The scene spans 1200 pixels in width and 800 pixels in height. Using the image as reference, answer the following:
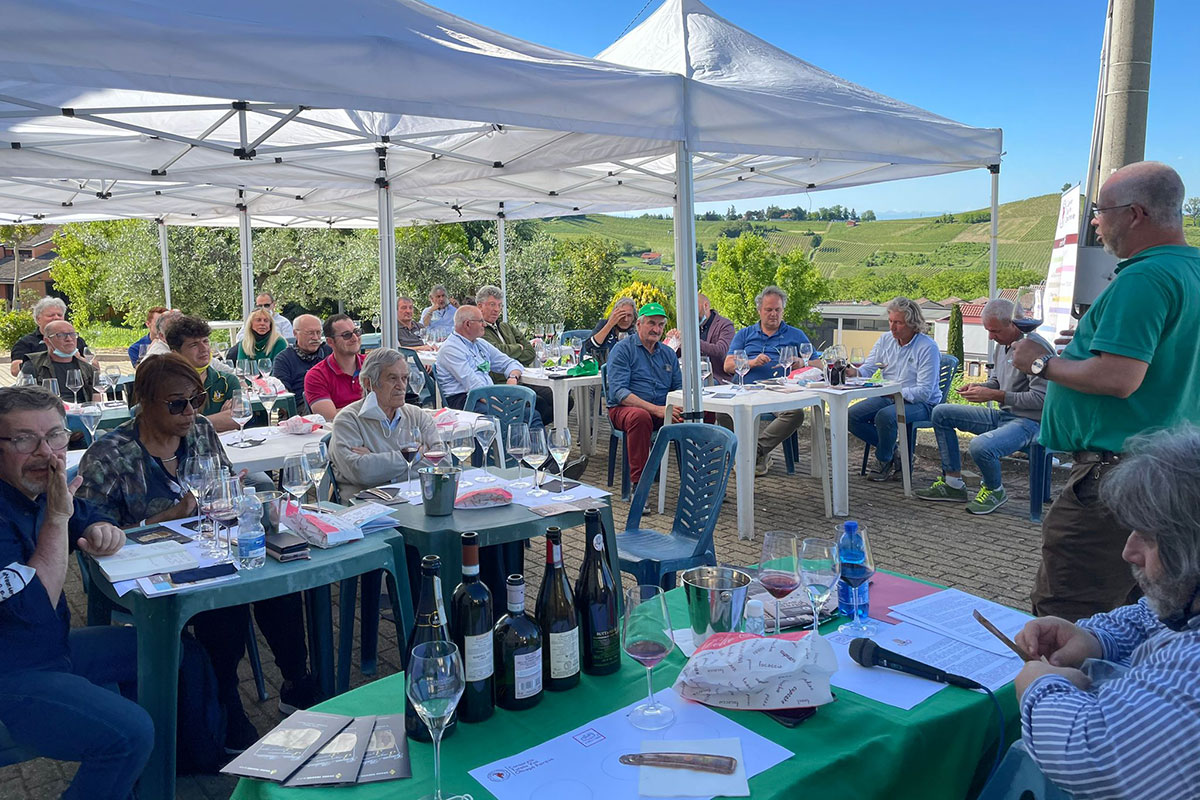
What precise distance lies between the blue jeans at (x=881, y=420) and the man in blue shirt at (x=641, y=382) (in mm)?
1672

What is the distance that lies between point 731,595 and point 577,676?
35 centimetres

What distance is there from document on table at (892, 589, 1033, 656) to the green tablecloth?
0.21 meters

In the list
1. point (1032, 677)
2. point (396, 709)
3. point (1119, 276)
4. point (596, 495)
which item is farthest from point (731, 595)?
point (1119, 276)

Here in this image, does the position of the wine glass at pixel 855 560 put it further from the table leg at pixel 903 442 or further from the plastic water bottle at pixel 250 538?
the table leg at pixel 903 442

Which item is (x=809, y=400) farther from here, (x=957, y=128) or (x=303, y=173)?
(x=303, y=173)

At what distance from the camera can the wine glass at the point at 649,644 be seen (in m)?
1.50

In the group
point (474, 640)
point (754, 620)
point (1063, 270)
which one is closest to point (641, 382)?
point (1063, 270)

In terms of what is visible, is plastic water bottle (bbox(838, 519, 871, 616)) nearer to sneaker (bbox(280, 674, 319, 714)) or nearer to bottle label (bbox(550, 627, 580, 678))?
bottle label (bbox(550, 627, 580, 678))

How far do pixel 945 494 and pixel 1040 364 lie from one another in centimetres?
398

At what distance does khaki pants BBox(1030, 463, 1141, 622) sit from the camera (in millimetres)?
2527

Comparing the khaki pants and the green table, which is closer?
the green table

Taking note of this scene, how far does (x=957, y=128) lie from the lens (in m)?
6.17

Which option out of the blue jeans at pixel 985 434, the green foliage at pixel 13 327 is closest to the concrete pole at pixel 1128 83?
the blue jeans at pixel 985 434

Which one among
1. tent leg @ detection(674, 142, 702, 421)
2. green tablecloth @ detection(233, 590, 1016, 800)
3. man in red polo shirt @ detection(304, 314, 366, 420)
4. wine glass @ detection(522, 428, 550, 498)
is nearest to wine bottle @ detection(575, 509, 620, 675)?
green tablecloth @ detection(233, 590, 1016, 800)
